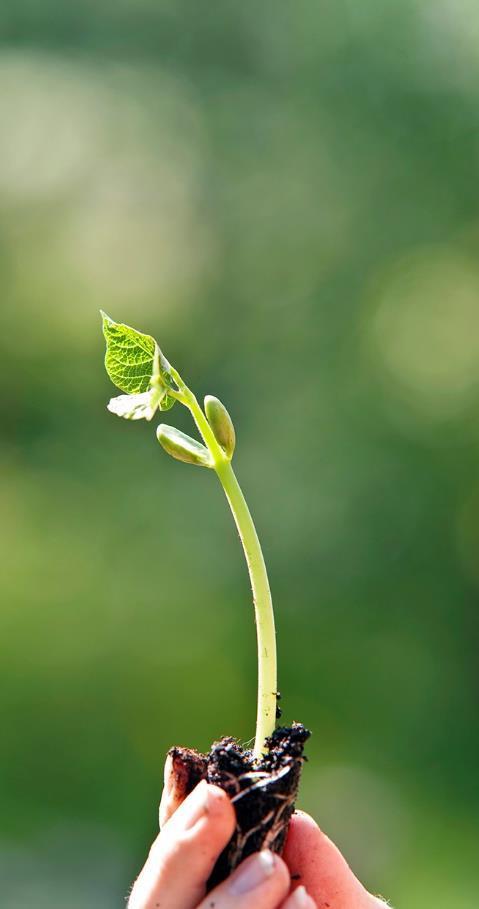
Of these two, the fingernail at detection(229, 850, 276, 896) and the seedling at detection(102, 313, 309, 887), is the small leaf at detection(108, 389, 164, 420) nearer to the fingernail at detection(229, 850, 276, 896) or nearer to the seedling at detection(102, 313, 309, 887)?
the seedling at detection(102, 313, 309, 887)

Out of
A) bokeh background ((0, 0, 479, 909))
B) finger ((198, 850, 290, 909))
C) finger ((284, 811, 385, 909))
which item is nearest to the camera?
finger ((198, 850, 290, 909))

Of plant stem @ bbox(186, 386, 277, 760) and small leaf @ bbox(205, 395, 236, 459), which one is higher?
small leaf @ bbox(205, 395, 236, 459)

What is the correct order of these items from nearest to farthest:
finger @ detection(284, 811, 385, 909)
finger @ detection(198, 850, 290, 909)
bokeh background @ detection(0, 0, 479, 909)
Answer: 1. finger @ detection(198, 850, 290, 909)
2. finger @ detection(284, 811, 385, 909)
3. bokeh background @ detection(0, 0, 479, 909)

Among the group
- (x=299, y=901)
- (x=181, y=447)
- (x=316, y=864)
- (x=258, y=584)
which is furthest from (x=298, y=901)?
(x=181, y=447)

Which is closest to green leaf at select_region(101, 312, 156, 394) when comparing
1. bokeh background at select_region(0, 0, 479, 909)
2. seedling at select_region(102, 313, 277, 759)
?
seedling at select_region(102, 313, 277, 759)

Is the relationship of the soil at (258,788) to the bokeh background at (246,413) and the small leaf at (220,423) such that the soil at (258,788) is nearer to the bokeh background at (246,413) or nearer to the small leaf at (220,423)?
the small leaf at (220,423)

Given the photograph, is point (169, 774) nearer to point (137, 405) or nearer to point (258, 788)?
point (258, 788)

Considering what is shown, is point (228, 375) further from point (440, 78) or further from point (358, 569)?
point (440, 78)

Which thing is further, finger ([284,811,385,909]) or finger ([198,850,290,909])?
finger ([284,811,385,909])
